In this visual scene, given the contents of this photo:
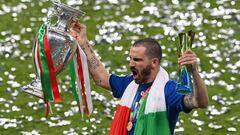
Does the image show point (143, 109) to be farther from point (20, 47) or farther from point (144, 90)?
point (20, 47)

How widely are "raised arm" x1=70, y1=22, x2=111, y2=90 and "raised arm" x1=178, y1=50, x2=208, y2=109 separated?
1467mm

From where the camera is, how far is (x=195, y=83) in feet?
23.0

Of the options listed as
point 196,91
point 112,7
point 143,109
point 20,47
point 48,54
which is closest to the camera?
point 196,91

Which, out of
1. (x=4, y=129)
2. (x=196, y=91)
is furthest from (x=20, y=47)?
(x=196, y=91)

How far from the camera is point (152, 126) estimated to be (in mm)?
7480

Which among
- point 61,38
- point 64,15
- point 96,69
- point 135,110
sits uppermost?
point 64,15

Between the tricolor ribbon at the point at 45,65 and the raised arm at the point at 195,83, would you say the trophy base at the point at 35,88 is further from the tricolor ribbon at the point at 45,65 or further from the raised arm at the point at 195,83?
the raised arm at the point at 195,83

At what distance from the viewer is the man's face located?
749 centimetres

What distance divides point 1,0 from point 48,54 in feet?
38.7

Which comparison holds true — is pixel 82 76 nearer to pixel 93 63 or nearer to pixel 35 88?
pixel 93 63

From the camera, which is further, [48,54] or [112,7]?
[112,7]

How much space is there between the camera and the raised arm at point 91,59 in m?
8.34

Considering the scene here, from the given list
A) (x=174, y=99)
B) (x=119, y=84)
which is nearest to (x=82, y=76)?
(x=119, y=84)

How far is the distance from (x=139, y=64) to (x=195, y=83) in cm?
69
